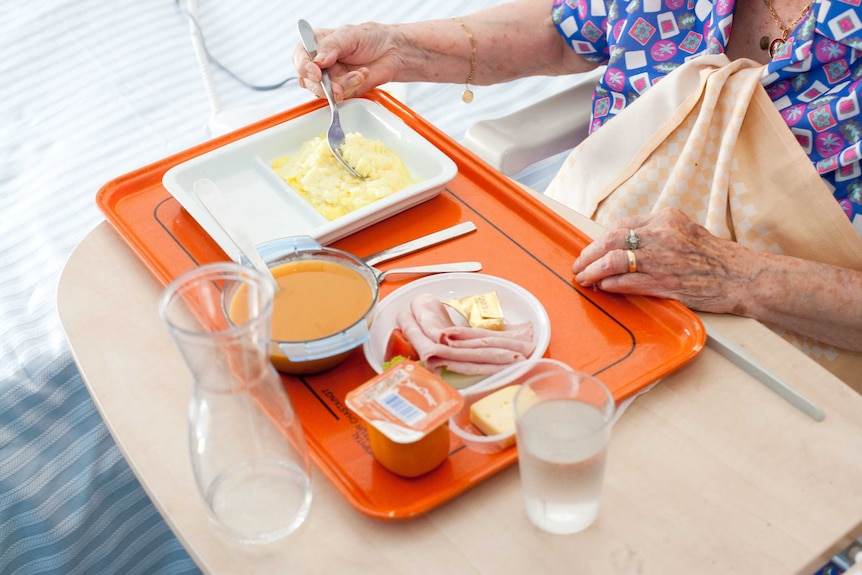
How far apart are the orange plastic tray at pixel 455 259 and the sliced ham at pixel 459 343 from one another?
7 cm

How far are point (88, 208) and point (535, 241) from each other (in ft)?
3.45

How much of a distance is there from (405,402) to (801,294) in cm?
64

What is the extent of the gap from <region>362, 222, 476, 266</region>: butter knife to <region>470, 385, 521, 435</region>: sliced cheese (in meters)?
0.33

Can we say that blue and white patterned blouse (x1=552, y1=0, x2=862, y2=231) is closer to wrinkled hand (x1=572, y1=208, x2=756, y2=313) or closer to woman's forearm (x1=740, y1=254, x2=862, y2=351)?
woman's forearm (x1=740, y1=254, x2=862, y2=351)

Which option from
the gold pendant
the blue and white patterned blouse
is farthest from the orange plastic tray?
the gold pendant

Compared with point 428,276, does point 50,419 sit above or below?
below

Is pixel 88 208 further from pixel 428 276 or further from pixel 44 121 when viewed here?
pixel 428 276

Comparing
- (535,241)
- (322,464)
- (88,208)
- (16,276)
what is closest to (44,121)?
(88,208)

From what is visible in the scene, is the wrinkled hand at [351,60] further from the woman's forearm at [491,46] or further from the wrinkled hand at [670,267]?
the wrinkled hand at [670,267]

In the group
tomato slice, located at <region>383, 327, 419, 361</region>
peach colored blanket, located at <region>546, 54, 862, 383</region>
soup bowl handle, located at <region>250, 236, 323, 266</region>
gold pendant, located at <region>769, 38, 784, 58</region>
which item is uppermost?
soup bowl handle, located at <region>250, 236, 323, 266</region>

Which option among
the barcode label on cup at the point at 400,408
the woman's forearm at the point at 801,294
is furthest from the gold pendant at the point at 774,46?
the barcode label on cup at the point at 400,408

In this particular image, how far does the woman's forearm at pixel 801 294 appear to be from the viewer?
1.22 m

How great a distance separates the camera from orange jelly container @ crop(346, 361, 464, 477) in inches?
34.9

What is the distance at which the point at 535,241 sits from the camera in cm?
131
